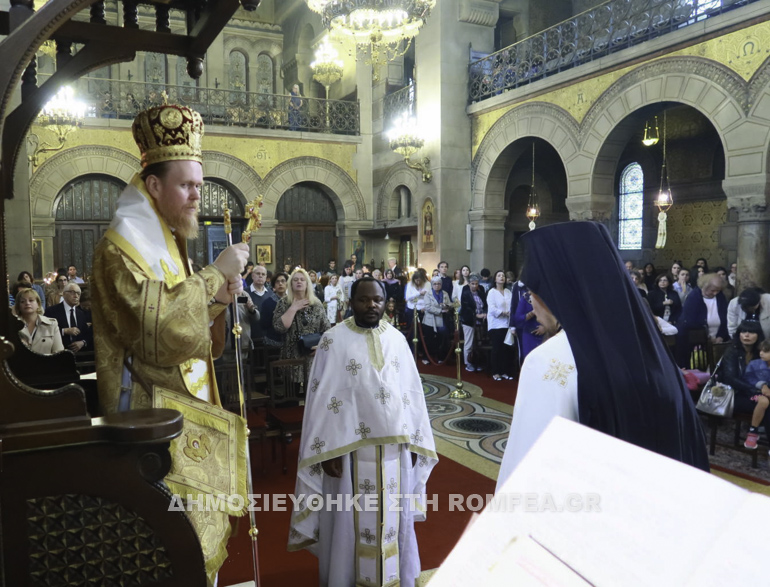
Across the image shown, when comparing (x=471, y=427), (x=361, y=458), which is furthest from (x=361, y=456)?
(x=471, y=427)

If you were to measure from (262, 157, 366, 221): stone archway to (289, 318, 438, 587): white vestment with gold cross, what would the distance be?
1404 cm

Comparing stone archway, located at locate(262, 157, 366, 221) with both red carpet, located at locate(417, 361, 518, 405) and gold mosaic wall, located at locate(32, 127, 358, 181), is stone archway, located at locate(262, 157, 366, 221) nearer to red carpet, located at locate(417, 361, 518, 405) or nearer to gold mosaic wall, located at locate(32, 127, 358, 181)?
gold mosaic wall, located at locate(32, 127, 358, 181)

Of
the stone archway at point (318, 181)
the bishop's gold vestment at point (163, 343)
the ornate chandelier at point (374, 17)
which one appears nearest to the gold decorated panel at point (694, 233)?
the ornate chandelier at point (374, 17)

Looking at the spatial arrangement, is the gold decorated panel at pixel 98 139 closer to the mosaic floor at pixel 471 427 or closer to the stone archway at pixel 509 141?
the stone archway at pixel 509 141

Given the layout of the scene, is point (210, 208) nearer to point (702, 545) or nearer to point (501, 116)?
point (501, 116)

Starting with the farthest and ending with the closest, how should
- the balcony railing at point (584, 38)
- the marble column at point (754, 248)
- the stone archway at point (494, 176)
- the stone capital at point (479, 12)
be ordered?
the stone capital at point (479, 12), the stone archway at point (494, 176), the balcony railing at point (584, 38), the marble column at point (754, 248)

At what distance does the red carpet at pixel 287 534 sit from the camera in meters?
3.65

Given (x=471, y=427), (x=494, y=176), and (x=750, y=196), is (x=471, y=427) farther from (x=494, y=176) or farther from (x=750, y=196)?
(x=494, y=176)

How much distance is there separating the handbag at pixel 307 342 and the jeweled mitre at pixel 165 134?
3.65m

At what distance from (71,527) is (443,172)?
13.5 meters

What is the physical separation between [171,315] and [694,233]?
599 inches

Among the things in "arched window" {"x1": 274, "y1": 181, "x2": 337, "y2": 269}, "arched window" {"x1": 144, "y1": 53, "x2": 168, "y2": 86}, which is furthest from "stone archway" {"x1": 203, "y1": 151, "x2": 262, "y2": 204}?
"arched window" {"x1": 144, "y1": 53, "x2": 168, "y2": 86}

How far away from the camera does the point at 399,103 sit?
16656 millimetres

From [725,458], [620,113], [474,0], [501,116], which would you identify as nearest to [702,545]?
[725,458]
